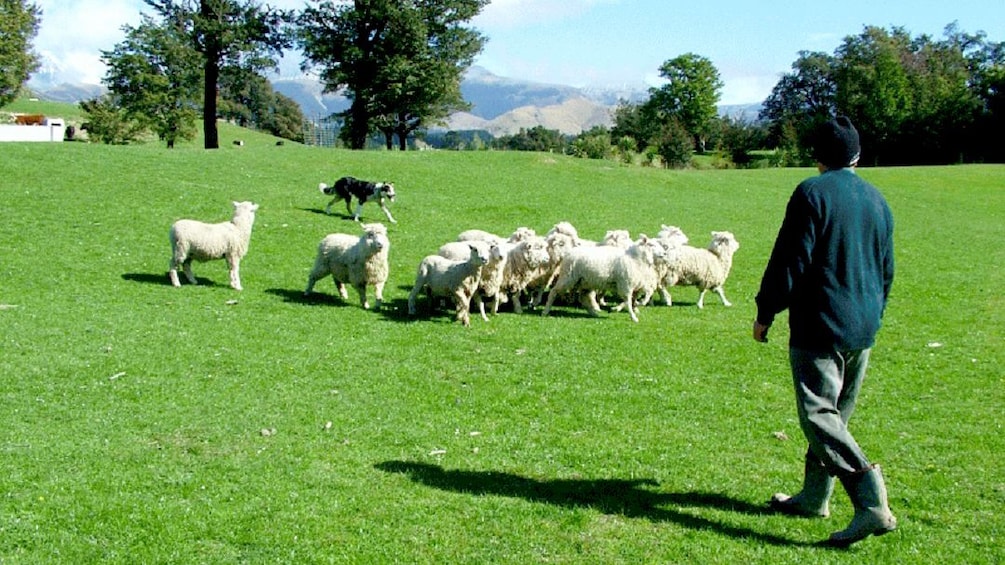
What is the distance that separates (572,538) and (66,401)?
20.1 feet

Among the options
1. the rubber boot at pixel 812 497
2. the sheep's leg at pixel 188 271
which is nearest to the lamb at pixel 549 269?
the sheep's leg at pixel 188 271

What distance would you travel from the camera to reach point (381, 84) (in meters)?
52.6

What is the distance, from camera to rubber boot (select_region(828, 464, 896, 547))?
5.70m

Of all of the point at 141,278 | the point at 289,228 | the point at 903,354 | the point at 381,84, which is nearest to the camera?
the point at 903,354

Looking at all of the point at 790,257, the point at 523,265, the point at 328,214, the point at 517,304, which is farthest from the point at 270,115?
the point at 790,257

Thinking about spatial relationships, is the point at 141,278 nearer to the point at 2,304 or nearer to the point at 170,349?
the point at 2,304

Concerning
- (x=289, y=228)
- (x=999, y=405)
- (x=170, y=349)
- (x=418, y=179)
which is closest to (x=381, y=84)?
(x=418, y=179)

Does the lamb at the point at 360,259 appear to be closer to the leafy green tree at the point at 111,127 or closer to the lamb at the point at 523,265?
the lamb at the point at 523,265

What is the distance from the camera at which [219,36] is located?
4641 cm

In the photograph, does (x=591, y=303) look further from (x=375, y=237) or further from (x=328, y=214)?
(x=328, y=214)

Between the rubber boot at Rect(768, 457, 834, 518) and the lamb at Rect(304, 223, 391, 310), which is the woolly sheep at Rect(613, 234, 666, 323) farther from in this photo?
the rubber boot at Rect(768, 457, 834, 518)

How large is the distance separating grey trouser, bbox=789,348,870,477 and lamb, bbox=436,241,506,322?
7724 mm

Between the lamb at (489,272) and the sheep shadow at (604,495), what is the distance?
623 centimetres

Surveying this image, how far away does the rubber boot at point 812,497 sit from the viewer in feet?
20.7
